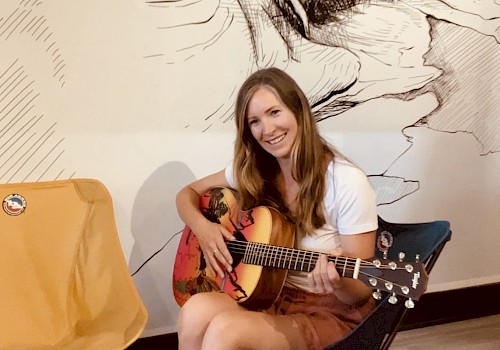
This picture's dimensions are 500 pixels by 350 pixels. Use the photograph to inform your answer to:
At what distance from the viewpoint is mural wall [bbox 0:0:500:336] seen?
6.28ft

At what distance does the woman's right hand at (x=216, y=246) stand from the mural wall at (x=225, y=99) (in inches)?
14.7

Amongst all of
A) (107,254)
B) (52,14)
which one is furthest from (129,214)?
(52,14)

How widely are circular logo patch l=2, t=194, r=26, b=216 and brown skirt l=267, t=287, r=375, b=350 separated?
760mm

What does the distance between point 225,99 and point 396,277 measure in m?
1.00

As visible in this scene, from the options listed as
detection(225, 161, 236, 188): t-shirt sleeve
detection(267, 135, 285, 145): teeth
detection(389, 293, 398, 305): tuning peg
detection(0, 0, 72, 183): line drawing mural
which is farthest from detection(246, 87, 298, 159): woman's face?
detection(0, 0, 72, 183): line drawing mural

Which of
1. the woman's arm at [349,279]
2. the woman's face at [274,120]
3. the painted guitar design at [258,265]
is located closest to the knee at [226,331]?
the painted guitar design at [258,265]

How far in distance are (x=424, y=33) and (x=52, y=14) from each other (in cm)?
134

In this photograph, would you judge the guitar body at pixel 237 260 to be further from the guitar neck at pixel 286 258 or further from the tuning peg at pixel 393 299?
the tuning peg at pixel 393 299

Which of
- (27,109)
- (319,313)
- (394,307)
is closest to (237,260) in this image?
(319,313)

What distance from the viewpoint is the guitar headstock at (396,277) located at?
1306 millimetres

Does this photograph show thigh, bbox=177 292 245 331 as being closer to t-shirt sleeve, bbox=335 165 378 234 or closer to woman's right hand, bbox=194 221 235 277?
woman's right hand, bbox=194 221 235 277

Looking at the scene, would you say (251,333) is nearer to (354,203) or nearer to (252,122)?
(354,203)

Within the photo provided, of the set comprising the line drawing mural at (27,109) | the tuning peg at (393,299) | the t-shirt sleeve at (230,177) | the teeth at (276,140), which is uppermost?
the line drawing mural at (27,109)

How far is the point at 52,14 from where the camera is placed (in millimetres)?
1875
